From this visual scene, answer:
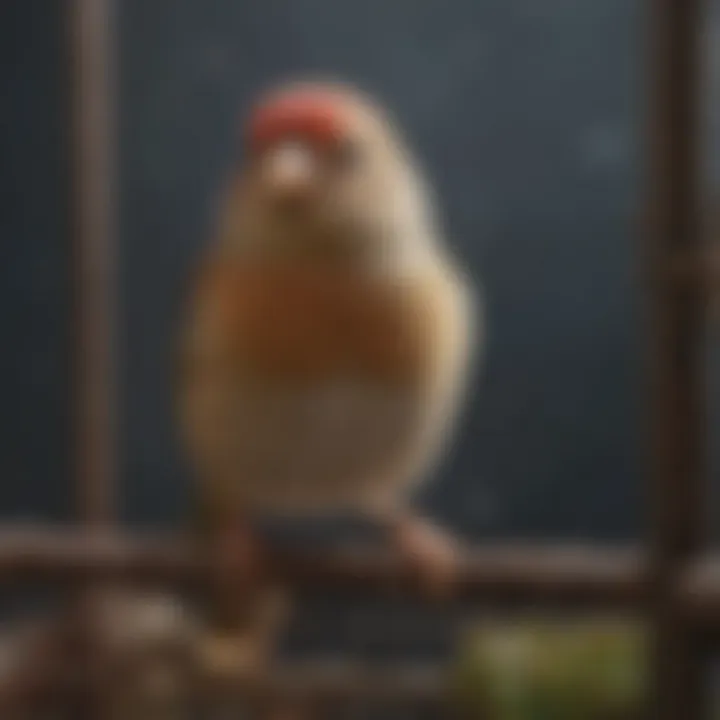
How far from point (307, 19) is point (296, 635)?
0.35m

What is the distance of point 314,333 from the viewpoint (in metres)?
0.64

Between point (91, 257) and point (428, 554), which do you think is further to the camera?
point (91, 257)

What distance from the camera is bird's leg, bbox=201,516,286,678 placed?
0.61 meters

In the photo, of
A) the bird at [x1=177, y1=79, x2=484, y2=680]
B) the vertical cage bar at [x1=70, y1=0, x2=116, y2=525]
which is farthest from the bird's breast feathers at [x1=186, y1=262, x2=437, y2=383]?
the vertical cage bar at [x1=70, y1=0, x2=116, y2=525]

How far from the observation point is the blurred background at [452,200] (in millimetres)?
880

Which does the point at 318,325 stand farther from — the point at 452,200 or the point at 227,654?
the point at 452,200

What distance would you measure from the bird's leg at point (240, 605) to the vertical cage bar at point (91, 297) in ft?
0.24

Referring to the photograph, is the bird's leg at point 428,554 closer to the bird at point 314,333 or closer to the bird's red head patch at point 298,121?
the bird at point 314,333

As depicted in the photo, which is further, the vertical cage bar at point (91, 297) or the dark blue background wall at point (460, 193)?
the dark blue background wall at point (460, 193)

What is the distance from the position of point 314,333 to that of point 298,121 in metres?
0.09

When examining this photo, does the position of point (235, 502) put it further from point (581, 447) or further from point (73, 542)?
point (581, 447)

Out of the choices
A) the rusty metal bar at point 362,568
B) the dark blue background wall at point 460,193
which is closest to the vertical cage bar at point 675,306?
the rusty metal bar at point 362,568

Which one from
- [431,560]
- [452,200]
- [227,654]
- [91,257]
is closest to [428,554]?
[431,560]

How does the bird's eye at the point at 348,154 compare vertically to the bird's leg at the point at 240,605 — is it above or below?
above
